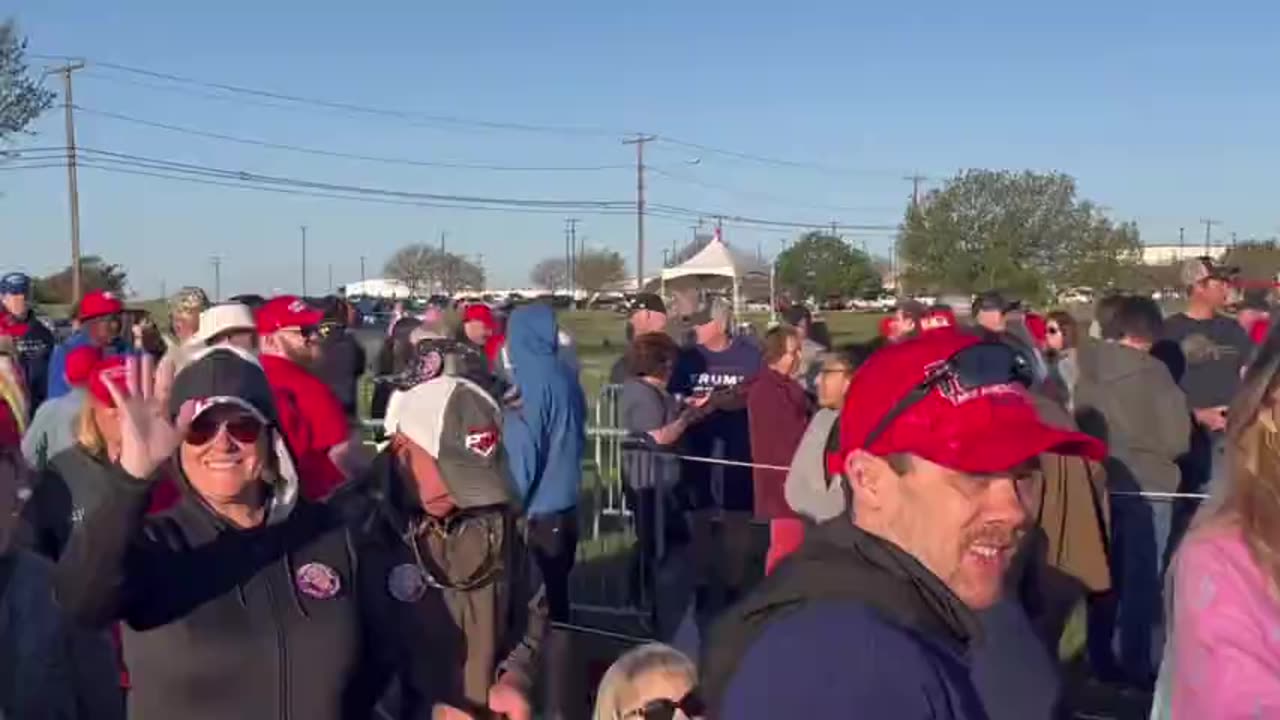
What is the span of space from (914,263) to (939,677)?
71.0 metres

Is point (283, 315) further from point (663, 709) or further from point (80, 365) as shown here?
point (663, 709)

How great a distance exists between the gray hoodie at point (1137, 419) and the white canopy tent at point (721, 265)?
3140cm

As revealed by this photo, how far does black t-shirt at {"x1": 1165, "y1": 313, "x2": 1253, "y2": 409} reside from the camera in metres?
9.01

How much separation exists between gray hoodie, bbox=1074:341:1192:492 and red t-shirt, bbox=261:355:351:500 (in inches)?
161

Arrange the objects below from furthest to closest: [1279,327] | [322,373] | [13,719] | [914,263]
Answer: [914,263], [322,373], [13,719], [1279,327]

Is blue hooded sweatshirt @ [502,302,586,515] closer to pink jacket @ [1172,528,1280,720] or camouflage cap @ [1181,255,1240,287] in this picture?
camouflage cap @ [1181,255,1240,287]

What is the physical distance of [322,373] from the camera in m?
8.12

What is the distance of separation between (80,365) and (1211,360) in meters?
6.78

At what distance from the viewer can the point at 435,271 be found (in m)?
112

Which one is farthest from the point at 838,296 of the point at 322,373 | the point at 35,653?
the point at 35,653

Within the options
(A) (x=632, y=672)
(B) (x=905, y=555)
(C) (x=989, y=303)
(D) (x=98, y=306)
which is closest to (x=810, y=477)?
(A) (x=632, y=672)

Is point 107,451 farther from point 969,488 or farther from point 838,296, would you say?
point 838,296

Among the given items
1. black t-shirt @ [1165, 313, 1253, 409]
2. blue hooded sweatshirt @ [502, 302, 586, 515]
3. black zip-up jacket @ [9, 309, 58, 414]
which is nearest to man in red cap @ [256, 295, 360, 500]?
blue hooded sweatshirt @ [502, 302, 586, 515]

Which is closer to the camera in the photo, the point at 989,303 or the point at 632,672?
the point at 632,672
